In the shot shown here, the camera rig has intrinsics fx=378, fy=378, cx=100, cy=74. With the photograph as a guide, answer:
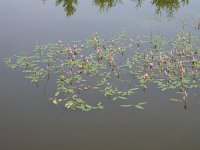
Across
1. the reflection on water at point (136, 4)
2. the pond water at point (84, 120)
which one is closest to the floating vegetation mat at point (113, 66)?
the pond water at point (84, 120)

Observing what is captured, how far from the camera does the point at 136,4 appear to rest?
1881 centimetres

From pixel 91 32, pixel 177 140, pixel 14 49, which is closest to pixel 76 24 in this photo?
pixel 91 32

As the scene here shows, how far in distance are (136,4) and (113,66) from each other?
25.6 feet

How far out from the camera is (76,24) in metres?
16.6

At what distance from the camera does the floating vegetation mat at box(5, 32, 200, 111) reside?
33.8 ft

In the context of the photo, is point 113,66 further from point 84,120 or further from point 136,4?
point 136,4

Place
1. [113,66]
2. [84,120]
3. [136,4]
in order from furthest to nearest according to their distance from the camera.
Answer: [136,4]
[113,66]
[84,120]

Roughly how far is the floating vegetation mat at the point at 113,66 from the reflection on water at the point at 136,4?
156 inches

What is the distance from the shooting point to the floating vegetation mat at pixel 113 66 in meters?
10.3

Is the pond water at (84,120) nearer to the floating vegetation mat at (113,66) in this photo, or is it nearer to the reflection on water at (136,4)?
the floating vegetation mat at (113,66)

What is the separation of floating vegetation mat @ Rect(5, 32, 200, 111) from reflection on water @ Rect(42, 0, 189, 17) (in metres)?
3.96

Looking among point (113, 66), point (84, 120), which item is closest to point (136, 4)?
point (113, 66)

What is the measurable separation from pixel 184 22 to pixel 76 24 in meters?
4.63

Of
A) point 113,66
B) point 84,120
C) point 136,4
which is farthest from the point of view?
point 136,4
